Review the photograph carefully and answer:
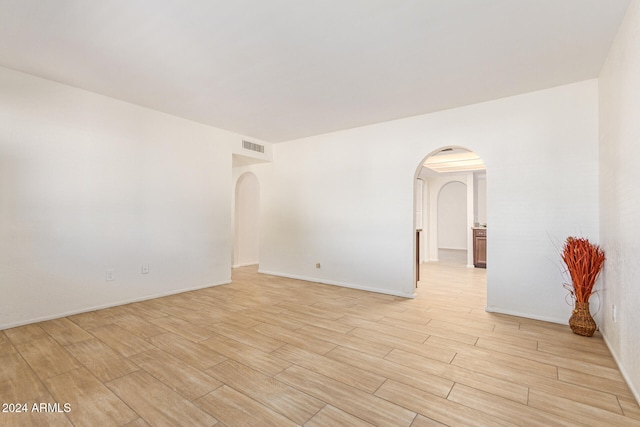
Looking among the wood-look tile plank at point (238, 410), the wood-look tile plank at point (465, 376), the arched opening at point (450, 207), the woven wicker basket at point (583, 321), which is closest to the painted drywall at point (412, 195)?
the woven wicker basket at point (583, 321)

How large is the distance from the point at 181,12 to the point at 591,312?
177 inches

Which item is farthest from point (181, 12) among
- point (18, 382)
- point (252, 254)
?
point (252, 254)

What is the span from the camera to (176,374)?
78.8 inches

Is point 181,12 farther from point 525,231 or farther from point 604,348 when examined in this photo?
point 604,348

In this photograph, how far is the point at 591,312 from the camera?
288cm

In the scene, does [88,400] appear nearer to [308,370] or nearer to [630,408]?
[308,370]

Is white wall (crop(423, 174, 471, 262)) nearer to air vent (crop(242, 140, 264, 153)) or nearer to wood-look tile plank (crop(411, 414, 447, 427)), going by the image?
air vent (crop(242, 140, 264, 153))

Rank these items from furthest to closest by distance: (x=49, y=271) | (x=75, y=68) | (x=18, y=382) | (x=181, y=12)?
(x=49, y=271)
(x=75, y=68)
(x=181, y=12)
(x=18, y=382)

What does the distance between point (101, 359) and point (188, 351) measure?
0.62m

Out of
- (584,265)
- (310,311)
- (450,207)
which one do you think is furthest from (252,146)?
(450,207)

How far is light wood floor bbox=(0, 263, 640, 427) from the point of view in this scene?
5.25ft

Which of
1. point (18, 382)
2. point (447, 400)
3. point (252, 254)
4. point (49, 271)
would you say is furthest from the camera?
point (252, 254)

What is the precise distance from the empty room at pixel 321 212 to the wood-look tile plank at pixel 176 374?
0.05 feet

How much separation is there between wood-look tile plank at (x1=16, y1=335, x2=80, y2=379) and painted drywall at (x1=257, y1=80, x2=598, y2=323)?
3421 millimetres
